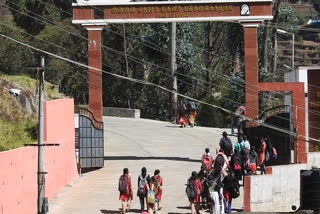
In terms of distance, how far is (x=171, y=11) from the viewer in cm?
3025

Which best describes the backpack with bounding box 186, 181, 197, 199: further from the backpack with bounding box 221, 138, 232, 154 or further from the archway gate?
the archway gate

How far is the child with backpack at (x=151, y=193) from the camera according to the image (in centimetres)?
2100

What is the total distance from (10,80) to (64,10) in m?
33.4

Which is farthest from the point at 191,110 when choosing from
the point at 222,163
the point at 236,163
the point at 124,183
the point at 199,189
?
the point at 199,189

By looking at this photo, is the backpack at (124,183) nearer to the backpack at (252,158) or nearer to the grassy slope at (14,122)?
the grassy slope at (14,122)

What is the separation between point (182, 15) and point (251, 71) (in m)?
3.34

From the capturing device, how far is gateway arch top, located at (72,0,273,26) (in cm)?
3005

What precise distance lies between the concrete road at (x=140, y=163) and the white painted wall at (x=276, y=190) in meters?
0.69

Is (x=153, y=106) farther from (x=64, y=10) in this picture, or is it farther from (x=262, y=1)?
(x=262, y=1)

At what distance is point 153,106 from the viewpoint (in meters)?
58.3

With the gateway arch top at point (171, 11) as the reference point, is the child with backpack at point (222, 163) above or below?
below

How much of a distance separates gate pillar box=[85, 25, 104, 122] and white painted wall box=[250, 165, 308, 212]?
8.24 meters

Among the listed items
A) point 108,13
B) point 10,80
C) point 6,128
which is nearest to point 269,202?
point 6,128

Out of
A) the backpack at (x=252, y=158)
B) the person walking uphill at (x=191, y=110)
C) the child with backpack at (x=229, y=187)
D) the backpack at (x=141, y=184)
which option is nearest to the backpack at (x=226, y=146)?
the backpack at (x=252, y=158)
